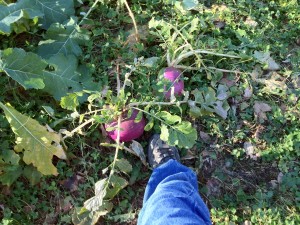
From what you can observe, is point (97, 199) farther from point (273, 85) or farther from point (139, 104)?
point (273, 85)

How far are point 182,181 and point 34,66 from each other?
105 centimetres

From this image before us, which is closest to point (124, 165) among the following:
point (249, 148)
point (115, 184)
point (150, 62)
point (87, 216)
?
point (115, 184)

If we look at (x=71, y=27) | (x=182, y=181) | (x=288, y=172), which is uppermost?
(x=71, y=27)

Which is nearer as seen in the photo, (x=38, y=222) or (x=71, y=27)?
(x=38, y=222)

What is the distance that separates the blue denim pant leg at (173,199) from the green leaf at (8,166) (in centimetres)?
75

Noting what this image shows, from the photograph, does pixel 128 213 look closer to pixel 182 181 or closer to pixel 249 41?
pixel 182 181

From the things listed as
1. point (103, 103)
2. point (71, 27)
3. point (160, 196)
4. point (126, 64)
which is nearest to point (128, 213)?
point (160, 196)

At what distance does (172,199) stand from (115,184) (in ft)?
1.27

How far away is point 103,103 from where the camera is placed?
8.29 feet

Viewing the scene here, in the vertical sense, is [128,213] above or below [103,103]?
below

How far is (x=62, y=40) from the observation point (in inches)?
109

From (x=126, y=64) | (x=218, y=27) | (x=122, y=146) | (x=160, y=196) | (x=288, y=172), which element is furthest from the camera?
(x=218, y=27)

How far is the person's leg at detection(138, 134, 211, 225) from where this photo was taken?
2051 millimetres

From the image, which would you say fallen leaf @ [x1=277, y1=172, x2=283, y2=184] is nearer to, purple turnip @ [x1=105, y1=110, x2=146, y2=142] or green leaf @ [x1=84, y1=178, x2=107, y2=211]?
purple turnip @ [x1=105, y1=110, x2=146, y2=142]
